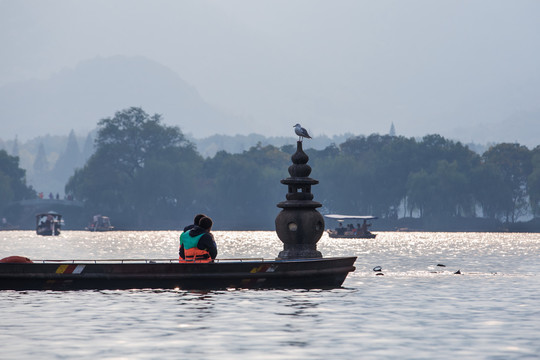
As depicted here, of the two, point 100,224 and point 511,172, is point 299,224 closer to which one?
point 511,172

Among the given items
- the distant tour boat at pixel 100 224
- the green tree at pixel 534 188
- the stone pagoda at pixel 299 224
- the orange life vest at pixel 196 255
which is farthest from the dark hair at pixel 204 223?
the distant tour boat at pixel 100 224

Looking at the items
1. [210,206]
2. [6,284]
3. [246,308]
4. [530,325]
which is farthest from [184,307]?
[210,206]

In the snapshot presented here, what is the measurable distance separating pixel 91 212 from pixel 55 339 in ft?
582

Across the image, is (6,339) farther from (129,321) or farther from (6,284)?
(6,284)

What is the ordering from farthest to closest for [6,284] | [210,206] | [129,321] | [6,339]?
[210,206] < [6,284] < [129,321] < [6,339]

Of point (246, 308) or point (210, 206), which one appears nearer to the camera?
point (246, 308)

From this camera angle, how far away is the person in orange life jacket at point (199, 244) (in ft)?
111

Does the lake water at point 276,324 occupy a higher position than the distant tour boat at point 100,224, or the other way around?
the distant tour boat at point 100,224

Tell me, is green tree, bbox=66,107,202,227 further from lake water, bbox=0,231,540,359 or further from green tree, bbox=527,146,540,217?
lake water, bbox=0,231,540,359

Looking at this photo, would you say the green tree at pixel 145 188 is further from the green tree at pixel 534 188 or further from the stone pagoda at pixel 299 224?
the stone pagoda at pixel 299 224

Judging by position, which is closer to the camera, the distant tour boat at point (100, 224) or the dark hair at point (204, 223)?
the dark hair at point (204, 223)

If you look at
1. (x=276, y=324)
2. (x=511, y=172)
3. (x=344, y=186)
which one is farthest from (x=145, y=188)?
(x=276, y=324)

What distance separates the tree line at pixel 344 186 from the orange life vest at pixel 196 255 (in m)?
136

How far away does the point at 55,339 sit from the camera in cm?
2280
